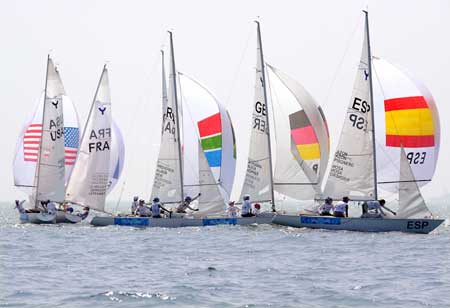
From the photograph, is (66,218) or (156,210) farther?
(66,218)

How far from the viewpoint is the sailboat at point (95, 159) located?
39.5m

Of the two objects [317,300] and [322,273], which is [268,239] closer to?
[322,273]

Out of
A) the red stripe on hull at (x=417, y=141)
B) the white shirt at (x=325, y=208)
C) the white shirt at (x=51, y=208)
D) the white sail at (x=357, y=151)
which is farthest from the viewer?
the white shirt at (x=51, y=208)

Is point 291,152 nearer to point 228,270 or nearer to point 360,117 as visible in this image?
point 360,117

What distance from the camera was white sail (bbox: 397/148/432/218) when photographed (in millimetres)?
29817

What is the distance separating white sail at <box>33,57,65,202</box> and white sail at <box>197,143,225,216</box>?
7.25 metres

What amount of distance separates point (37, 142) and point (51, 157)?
2.75 metres

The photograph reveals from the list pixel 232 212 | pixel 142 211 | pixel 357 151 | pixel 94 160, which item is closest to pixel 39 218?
pixel 94 160

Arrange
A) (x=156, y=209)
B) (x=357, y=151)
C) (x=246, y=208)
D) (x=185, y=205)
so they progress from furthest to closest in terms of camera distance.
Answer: (x=185, y=205) < (x=156, y=209) < (x=246, y=208) < (x=357, y=151)

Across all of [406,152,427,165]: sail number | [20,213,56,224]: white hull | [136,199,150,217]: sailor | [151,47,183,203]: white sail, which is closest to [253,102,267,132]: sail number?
[151,47,183,203]: white sail

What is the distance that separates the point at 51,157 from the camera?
1590 inches

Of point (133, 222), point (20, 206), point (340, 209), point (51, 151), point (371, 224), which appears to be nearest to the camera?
point (371, 224)

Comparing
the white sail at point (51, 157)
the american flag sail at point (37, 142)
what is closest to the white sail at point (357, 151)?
the white sail at point (51, 157)

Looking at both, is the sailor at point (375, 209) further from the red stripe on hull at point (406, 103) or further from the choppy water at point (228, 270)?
the red stripe on hull at point (406, 103)
